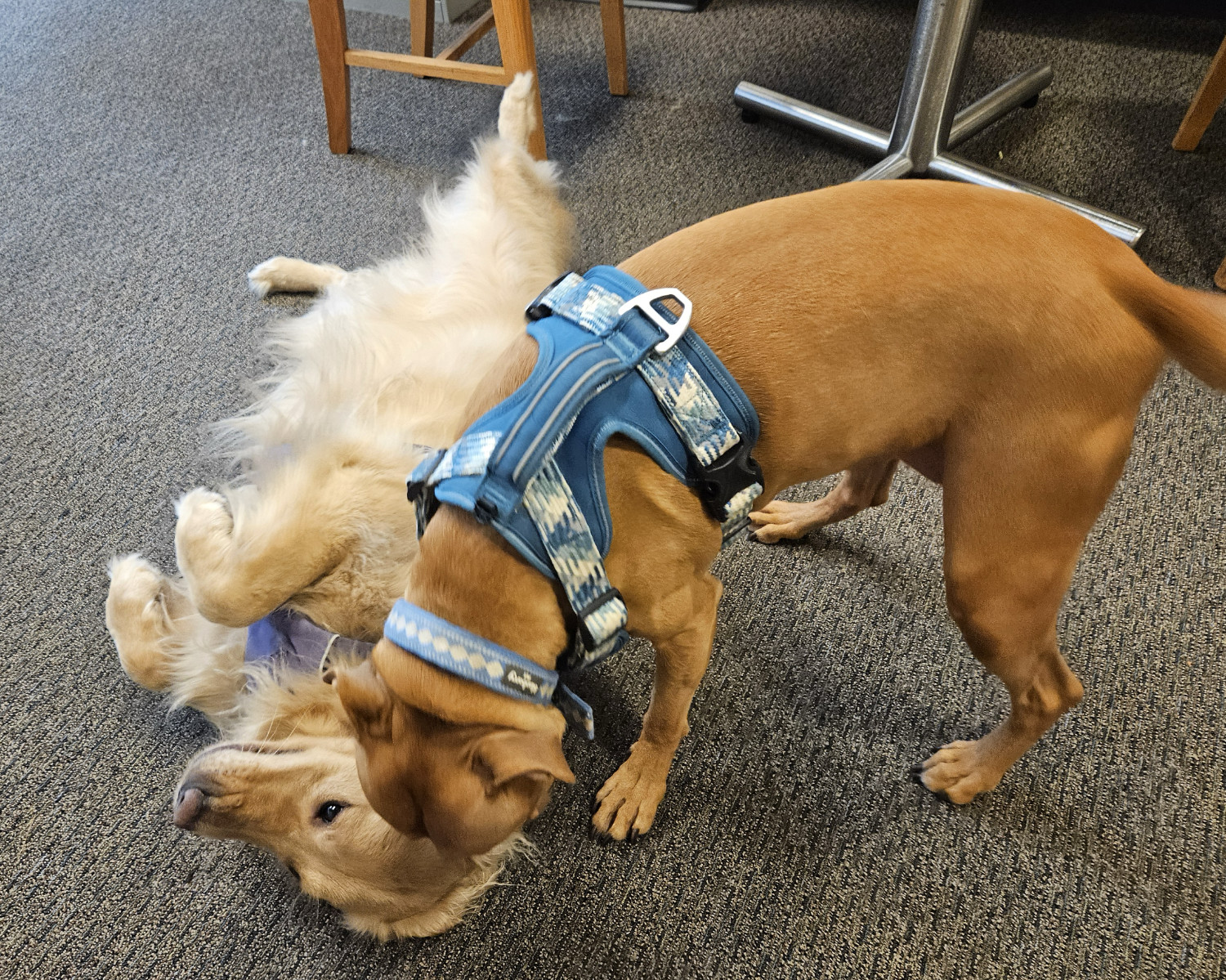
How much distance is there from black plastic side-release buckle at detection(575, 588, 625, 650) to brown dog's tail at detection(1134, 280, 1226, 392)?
698 millimetres

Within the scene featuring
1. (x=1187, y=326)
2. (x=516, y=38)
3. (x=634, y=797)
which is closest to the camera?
(x=1187, y=326)

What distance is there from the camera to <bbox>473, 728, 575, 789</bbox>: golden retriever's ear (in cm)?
86

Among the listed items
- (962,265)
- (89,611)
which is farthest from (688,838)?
(89,611)

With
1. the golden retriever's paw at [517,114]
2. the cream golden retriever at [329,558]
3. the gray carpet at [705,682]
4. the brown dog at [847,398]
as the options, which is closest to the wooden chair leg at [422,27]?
the gray carpet at [705,682]

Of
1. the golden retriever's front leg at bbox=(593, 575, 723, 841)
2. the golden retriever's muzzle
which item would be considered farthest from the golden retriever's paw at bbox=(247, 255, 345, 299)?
the golden retriever's front leg at bbox=(593, 575, 723, 841)

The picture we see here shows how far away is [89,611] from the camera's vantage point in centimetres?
167

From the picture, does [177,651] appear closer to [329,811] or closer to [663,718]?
[329,811]

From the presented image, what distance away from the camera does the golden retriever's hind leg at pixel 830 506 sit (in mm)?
1578

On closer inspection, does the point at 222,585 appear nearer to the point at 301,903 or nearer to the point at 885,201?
the point at 301,903

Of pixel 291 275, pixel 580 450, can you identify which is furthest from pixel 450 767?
pixel 291 275

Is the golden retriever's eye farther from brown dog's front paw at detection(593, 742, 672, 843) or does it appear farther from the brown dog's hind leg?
the brown dog's hind leg

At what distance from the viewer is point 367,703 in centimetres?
89

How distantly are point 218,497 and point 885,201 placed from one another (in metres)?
1.28

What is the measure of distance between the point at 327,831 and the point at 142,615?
676 millimetres
